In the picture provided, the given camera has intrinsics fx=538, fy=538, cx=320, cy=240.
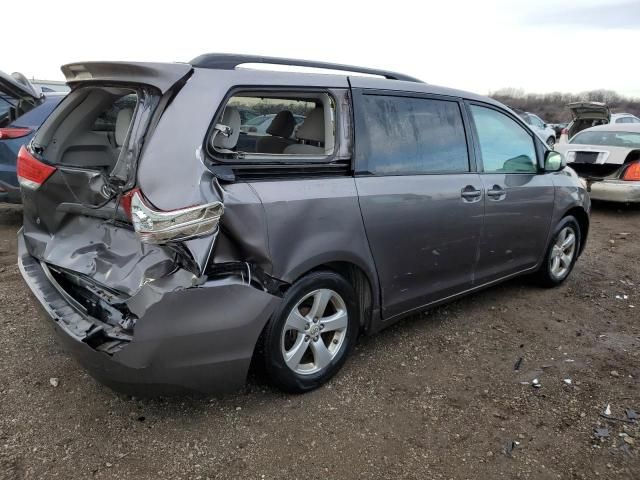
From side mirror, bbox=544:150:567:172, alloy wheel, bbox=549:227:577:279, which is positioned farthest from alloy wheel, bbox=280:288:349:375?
alloy wheel, bbox=549:227:577:279

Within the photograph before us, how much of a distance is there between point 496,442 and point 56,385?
2347 millimetres

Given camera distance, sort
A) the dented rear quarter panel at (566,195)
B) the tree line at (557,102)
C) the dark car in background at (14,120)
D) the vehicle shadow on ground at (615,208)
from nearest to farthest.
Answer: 1. the dented rear quarter panel at (566,195)
2. the dark car in background at (14,120)
3. the vehicle shadow on ground at (615,208)
4. the tree line at (557,102)

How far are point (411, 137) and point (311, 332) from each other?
1383 millimetres

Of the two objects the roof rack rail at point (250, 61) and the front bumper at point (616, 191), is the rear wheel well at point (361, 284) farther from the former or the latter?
the front bumper at point (616, 191)

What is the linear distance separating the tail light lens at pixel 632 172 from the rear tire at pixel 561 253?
3.80 meters

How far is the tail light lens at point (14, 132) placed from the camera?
19.0 ft

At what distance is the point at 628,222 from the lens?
7973 mm

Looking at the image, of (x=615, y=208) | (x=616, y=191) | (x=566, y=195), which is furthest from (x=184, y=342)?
(x=615, y=208)

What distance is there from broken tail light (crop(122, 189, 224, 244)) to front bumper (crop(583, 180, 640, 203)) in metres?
7.59

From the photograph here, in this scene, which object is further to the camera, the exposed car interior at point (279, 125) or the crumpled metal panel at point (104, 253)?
the exposed car interior at point (279, 125)

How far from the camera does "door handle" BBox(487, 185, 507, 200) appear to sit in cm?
383

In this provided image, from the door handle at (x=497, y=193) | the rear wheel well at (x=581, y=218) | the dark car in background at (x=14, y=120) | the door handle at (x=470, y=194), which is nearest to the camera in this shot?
the door handle at (x=470, y=194)

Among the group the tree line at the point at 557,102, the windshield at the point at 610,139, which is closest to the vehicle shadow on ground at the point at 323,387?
the windshield at the point at 610,139

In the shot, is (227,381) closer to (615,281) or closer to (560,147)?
(615,281)
